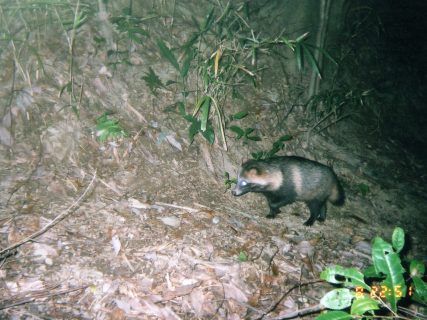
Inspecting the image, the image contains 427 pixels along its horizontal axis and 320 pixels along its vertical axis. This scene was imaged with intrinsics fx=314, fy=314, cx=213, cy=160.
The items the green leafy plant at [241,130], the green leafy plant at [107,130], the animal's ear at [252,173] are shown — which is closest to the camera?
the green leafy plant at [107,130]

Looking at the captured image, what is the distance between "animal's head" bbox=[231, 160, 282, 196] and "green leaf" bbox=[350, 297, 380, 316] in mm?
2889

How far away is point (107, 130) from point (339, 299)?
3372 millimetres

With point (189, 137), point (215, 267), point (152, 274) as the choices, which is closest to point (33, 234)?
point (152, 274)

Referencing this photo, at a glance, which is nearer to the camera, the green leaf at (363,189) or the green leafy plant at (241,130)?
the green leafy plant at (241,130)

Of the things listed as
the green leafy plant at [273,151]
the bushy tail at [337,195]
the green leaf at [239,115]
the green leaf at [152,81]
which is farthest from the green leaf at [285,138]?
the green leaf at [152,81]

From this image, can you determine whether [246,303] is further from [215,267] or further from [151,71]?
[151,71]

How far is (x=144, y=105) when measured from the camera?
482 cm

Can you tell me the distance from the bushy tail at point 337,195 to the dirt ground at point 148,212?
0.61 ft

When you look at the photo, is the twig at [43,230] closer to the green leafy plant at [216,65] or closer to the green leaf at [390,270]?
the green leafy plant at [216,65]

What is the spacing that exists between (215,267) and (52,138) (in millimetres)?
2516

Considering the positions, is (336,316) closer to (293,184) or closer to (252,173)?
(252,173)

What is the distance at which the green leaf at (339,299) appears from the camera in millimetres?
1635

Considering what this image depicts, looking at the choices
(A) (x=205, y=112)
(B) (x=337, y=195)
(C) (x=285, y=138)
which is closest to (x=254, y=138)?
(C) (x=285, y=138)

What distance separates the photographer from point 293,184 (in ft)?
15.5
